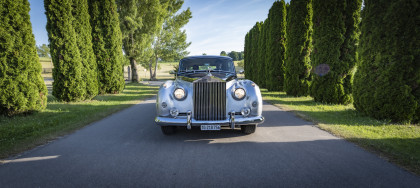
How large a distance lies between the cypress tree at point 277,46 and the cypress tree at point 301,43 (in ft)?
7.83

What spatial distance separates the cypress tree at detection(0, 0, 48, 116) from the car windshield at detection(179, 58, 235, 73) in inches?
175

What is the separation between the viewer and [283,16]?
1362 cm

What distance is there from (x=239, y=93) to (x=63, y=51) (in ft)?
26.8

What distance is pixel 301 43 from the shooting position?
432 inches

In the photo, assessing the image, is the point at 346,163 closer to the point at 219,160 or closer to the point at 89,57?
the point at 219,160

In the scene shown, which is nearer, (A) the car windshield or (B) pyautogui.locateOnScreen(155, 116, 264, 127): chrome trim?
(B) pyautogui.locateOnScreen(155, 116, 264, 127): chrome trim

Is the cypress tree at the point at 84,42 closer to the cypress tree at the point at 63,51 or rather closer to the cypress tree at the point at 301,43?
the cypress tree at the point at 63,51

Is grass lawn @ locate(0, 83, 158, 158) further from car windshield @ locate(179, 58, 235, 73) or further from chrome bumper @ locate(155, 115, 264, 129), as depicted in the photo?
car windshield @ locate(179, 58, 235, 73)

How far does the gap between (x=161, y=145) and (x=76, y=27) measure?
909cm

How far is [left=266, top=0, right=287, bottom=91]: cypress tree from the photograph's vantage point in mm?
13664

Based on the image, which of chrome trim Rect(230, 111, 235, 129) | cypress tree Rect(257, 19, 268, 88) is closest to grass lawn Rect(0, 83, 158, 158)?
chrome trim Rect(230, 111, 235, 129)

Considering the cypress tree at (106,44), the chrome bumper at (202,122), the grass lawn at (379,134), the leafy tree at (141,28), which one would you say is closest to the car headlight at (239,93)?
the chrome bumper at (202,122)

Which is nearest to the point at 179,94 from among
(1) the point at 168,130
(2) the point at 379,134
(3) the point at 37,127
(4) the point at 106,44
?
(1) the point at 168,130

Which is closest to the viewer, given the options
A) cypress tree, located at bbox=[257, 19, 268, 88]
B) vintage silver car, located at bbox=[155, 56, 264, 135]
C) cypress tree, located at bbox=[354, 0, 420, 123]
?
vintage silver car, located at bbox=[155, 56, 264, 135]
